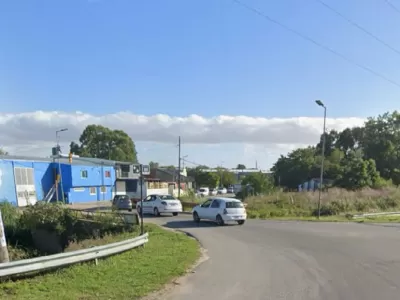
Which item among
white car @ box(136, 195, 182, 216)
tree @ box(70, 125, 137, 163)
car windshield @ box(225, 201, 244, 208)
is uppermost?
tree @ box(70, 125, 137, 163)

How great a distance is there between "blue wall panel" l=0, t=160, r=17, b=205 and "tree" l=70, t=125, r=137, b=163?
5709 cm

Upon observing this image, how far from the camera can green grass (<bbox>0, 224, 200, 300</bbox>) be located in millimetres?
8773

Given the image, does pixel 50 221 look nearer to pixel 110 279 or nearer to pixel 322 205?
pixel 110 279

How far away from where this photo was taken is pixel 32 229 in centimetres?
2323

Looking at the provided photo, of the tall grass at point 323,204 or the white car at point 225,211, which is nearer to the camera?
the white car at point 225,211

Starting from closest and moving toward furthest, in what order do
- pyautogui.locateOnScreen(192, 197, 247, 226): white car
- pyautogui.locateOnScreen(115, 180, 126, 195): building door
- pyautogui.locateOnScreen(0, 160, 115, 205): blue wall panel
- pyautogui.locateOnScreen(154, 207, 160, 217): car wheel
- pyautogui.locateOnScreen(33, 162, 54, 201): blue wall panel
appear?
pyautogui.locateOnScreen(192, 197, 247, 226): white car < pyautogui.locateOnScreen(154, 207, 160, 217): car wheel < pyautogui.locateOnScreen(0, 160, 115, 205): blue wall panel < pyautogui.locateOnScreen(33, 162, 54, 201): blue wall panel < pyautogui.locateOnScreen(115, 180, 126, 195): building door

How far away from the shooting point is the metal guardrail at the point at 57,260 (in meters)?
9.69

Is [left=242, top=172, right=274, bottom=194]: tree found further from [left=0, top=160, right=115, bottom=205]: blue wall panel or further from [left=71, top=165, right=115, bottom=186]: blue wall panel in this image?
[left=0, top=160, right=115, bottom=205]: blue wall panel

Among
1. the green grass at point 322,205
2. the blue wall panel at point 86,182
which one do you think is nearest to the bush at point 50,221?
the green grass at point 322,205

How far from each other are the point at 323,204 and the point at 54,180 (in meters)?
31.6

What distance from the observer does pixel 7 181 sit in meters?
45.9

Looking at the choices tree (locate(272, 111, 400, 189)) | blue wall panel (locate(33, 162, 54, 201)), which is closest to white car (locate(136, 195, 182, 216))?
blue wall panel (locate(33, 162, 54, 201))

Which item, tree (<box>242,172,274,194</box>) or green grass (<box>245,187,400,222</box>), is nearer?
green grass (<box>245,187,400,222</box>)

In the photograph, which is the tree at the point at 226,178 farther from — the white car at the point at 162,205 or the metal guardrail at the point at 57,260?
the metal guardrail at the point at 57,260
